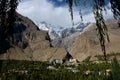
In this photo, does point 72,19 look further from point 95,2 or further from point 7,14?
point 7,14

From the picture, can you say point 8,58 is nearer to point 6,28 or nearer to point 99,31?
point 6,28

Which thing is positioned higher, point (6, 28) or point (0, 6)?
point (0, 6)

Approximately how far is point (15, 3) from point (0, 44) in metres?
1.17

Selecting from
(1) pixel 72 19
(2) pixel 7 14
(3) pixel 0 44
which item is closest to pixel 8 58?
(3) pixel 0 44

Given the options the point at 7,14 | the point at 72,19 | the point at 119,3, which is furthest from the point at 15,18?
the point at 119,3

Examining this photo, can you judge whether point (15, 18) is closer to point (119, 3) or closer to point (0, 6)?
point (0, 6)

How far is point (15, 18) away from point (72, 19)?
57.0 inches

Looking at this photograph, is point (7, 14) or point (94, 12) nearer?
point (7, 14)

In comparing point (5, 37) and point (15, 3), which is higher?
point (15, 3)

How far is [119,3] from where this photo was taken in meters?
8.44

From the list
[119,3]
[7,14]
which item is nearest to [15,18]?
[7,14]

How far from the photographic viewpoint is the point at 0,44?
788cm

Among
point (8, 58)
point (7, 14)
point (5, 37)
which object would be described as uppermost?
point (7, 14)

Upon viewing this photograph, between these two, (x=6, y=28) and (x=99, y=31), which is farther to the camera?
(x=99, y=31)
